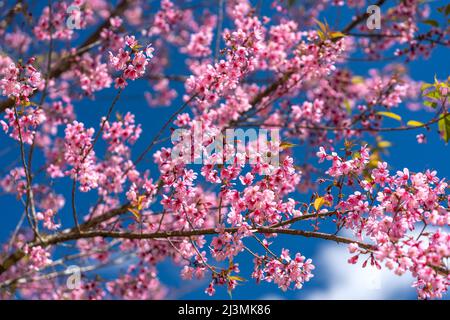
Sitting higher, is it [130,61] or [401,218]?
[130,61]

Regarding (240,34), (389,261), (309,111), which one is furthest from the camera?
(309,111)

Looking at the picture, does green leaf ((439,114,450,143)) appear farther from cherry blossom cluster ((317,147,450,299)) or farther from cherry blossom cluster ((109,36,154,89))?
cherry blossom cluster ((109,36,154,89))

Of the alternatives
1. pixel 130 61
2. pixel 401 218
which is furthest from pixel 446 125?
pixel 130 61

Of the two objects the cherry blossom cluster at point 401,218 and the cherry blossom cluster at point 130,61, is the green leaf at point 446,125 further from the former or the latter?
the cherry blossom cluster at point 130,61

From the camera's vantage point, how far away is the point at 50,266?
6.09m

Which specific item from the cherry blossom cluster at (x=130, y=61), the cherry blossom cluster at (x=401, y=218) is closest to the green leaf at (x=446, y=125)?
the cherry blossom cluster at (x=401, y=218)

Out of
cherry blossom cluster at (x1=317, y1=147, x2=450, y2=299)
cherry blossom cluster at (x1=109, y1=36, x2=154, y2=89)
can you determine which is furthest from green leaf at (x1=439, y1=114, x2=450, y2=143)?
cherry blossom cluster at (x1=109, y1=36, x2=154, y2=89)

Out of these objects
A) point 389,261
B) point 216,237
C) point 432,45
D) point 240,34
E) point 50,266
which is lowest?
point 389,261

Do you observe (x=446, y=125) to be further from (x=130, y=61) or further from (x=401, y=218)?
(x=130, y=61)

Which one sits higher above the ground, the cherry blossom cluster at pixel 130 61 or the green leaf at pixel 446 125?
the cherry blossom cluster at pixel 130 61

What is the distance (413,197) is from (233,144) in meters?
1.35

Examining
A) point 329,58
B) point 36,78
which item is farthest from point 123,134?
point 329,58
